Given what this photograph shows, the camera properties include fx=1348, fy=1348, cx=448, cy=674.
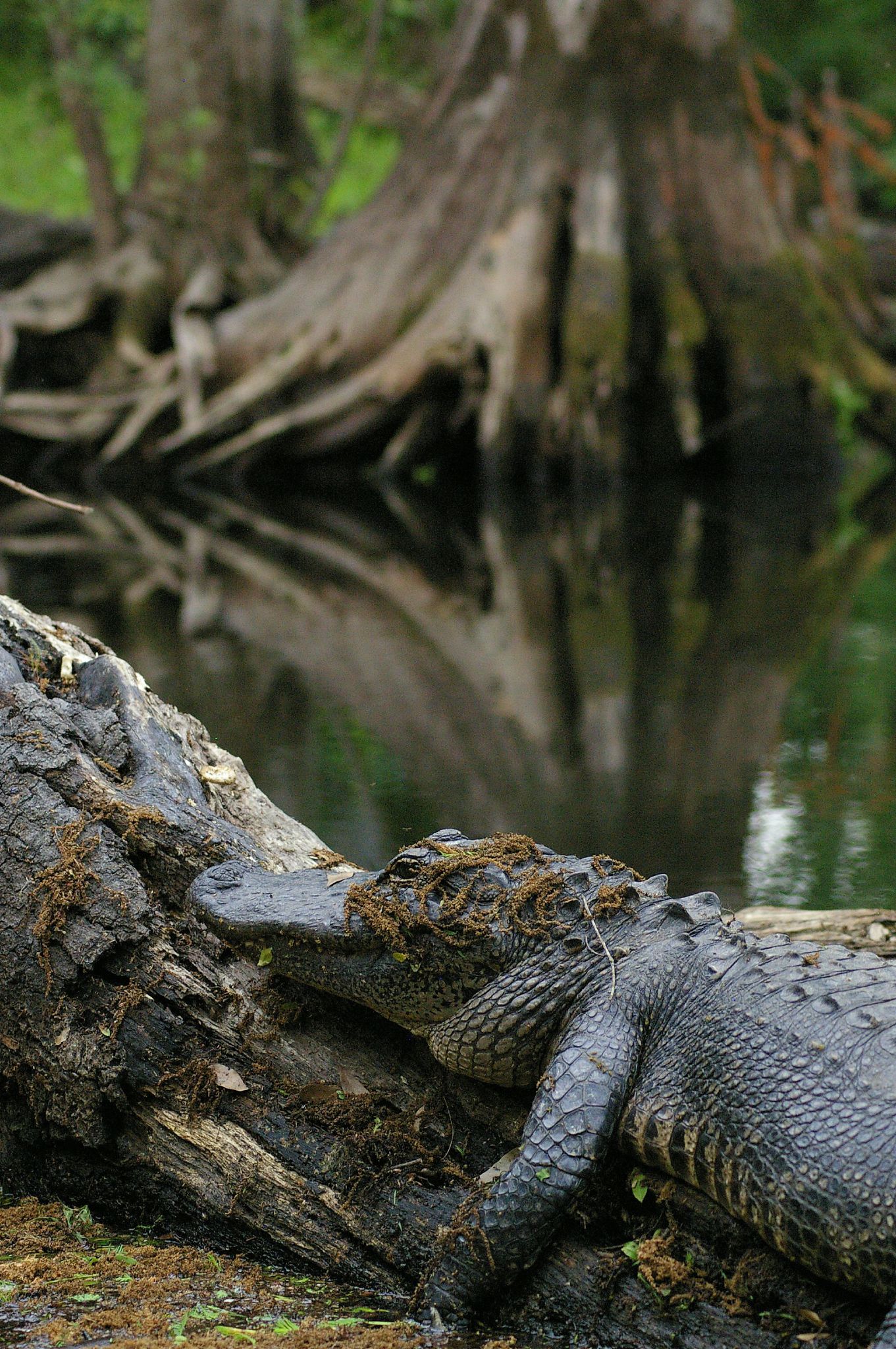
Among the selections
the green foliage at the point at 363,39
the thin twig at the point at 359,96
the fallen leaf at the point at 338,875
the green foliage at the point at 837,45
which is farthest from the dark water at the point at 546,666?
the green foliage at the point at 837,45

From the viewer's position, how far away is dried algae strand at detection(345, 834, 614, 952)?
2514mm

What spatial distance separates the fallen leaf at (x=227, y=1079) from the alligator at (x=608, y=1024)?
0.21 m

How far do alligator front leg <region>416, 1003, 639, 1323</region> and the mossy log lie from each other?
0.26ft

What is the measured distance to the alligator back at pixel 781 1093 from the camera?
6.54 feet

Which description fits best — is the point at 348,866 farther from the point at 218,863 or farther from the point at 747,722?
the point at 747,722

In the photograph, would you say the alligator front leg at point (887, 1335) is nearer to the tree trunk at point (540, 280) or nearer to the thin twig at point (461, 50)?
the tree trunk at point (540, 280)

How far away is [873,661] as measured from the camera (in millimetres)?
7254

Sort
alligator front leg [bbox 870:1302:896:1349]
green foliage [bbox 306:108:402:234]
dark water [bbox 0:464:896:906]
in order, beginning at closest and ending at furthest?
alligator front leg [bbox 870:1302:896:1349] → dark water [bbox 0:464:896:906] → green foliage [bbox 306:108:402:234]

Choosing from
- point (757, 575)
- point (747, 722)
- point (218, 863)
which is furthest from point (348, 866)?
point (757, 575)

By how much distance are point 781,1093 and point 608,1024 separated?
33 cm

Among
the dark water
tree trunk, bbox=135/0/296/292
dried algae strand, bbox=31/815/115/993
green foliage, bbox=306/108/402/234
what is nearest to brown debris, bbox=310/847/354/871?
dried algae strand, bbox=31/815/115/993

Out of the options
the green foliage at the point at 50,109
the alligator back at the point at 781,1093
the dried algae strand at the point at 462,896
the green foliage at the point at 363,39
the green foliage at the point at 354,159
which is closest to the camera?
the alligator back at the point at 781,1093

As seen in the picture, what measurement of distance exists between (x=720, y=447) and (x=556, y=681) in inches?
370

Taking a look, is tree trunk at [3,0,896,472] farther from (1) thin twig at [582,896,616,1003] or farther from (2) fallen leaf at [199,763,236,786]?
(1) thin twig at [582,896,616,1003]
